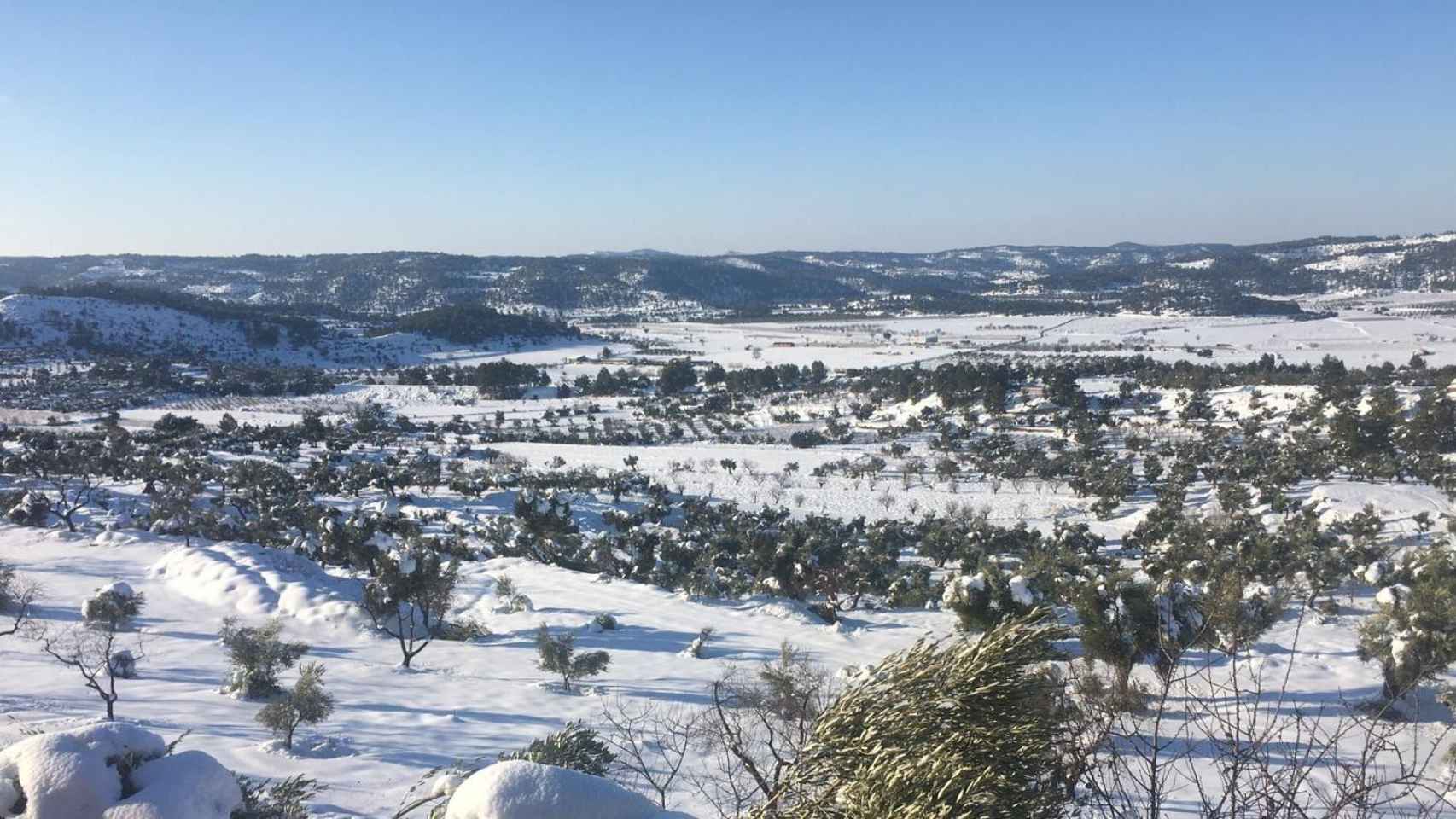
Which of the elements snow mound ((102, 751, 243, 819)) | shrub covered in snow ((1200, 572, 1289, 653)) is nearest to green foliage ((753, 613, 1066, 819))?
snow mound ((102, 751, 243, 819))

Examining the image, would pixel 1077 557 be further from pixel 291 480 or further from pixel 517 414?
pixel 517 414

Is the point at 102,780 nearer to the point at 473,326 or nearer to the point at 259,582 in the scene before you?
the point at 259,582

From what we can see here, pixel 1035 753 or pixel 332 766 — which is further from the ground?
pixel 1035 753

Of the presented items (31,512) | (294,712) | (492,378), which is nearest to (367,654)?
(294,712)

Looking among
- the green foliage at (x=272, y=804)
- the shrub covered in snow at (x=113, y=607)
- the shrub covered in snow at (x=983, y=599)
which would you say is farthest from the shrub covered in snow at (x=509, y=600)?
the green foliage at (x=272, y=804)

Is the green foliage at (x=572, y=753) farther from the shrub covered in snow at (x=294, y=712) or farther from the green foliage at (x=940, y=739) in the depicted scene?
the green foliage at (x=940, y=739)

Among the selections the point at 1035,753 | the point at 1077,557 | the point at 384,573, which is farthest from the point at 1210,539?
the point at 1035,753

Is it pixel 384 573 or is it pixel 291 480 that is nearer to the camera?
pixel 384 573
